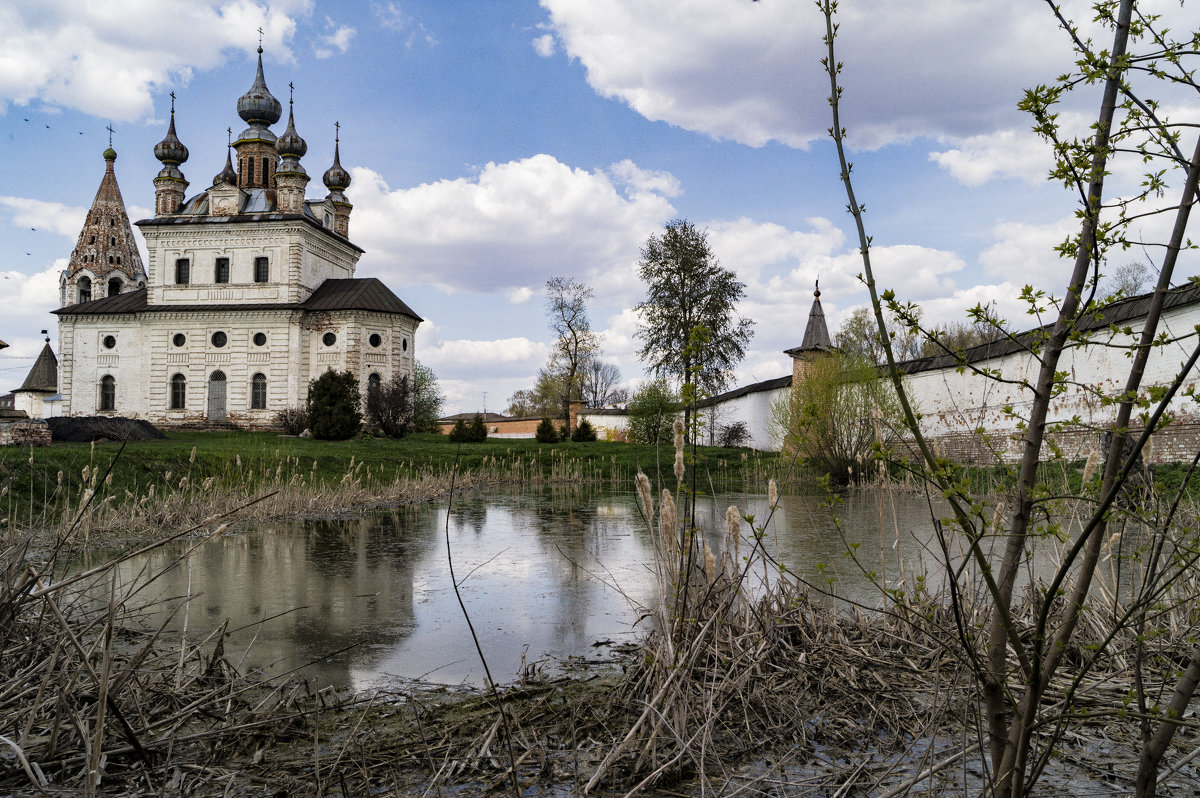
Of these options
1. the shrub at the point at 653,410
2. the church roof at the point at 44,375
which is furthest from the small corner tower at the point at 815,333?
the church roof at the point at 44,375

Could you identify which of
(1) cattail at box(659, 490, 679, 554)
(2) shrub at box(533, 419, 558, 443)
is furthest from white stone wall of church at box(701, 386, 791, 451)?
(1) cattail at box(659, 490, 679, 554)

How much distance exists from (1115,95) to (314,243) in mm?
39264

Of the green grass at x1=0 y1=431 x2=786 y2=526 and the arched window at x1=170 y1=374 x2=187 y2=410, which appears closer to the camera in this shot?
the green grass at x1=0 y1=431 x2=786 y2=526

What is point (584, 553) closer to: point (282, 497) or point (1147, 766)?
point (282, 497)

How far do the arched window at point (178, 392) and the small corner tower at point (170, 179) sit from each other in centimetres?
787

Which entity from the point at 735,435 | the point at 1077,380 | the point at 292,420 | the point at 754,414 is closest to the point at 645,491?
the point at 1077,380

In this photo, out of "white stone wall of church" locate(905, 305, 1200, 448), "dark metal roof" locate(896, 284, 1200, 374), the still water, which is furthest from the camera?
"white stone wall of church" locate(905, 305, 1200, 448)

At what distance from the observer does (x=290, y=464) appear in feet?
53.4

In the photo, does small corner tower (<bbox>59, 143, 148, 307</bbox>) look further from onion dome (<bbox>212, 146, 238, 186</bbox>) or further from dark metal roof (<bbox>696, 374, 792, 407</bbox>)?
dark metal roof (<bbox>696, 374, 792, 407</bbox>)

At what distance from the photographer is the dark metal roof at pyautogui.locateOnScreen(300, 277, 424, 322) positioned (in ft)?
117

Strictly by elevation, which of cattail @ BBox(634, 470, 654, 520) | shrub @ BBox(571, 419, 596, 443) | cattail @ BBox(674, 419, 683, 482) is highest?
shrub @ BBox(571, 419, 596, 443)

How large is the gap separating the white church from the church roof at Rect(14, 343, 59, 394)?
13128mm

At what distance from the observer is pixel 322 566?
6980mm

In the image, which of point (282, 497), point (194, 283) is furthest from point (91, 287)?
point (282, 497)
